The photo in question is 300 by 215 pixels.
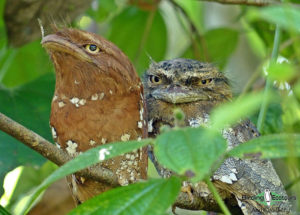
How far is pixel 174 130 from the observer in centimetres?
114

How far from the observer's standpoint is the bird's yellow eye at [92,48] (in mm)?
2170

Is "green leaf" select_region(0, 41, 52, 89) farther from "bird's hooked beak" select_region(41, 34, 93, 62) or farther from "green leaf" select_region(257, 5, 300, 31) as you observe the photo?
"green leaf" select_region(257, 5, 300, 31)

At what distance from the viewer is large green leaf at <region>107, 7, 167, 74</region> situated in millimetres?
4051

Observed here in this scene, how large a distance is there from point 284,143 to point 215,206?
1568 millimetres

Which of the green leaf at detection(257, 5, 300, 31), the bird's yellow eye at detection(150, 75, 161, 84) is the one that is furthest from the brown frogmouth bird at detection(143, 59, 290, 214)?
the green leaf at detection(257, 5, 300, 31)

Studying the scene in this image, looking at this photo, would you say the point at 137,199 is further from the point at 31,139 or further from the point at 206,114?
the point at 206,114

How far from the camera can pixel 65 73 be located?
85.6 inches

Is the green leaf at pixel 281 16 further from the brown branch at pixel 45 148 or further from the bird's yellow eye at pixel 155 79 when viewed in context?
the bird's yellow eye at pixel 155 79

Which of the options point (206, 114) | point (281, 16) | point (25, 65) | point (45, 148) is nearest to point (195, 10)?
point (25, 65)

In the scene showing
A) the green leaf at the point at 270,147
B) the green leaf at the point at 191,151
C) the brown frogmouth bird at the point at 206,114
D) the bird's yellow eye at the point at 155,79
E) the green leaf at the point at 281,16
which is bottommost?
the brown frogmouth bird at the point at 206,114

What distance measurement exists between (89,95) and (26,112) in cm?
87

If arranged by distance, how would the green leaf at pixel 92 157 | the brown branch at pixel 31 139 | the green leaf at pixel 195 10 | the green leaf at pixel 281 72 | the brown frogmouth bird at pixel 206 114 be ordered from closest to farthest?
the green leaf at pixel 281 72 < the green leaf at pixel 92 157 < the brown branch at pixel 31 139 < the brown frogmouth bird at pixel 206 114 < the green leaf at pixel 195 10

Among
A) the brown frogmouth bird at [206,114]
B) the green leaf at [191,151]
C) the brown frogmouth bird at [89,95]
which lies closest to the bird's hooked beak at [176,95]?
the brown frogmouth bird at [206,114]

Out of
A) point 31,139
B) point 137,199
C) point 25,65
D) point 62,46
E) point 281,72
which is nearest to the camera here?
point 281,72
